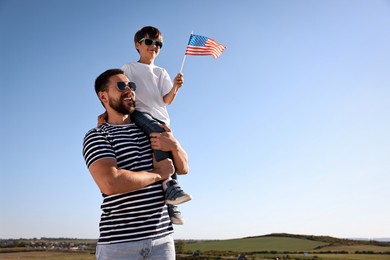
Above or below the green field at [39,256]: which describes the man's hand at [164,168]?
above

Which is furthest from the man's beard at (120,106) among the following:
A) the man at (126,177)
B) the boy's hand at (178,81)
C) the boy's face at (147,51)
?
the boy's face at (147,51)

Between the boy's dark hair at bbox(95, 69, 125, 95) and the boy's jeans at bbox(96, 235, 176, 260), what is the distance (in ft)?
4.81

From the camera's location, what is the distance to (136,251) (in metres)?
3.36

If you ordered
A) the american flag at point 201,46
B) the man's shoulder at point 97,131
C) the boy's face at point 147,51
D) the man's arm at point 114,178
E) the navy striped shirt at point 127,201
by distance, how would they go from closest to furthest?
the man's arm at point 114,178, the navy striped shirt at point 127,201, the man's shoulder at point 97,131, the boy's face at point 147,51, the american flag at point 201,46

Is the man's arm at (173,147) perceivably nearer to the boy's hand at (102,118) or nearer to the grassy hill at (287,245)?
the boy's hand at (102,118)

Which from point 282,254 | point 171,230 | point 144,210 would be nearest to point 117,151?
point 144,210

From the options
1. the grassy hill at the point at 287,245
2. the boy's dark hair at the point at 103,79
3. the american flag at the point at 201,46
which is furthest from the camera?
the grassy hill at the point at 287,245

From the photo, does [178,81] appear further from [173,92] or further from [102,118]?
[102,118]

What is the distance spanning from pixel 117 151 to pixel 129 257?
0.92 meters

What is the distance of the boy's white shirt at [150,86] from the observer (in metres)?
4.86

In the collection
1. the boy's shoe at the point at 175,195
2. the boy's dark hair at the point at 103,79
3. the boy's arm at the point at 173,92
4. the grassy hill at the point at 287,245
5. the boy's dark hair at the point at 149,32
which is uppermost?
the boy's dark hair at the point at 149,32

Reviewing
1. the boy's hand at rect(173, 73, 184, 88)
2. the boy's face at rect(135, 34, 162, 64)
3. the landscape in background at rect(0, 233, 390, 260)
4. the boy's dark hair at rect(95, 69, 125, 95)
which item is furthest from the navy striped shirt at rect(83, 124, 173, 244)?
the landscape in background at rect(0, 233, 390, 260)

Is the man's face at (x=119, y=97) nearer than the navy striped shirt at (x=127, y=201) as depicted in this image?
No

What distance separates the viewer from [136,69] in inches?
206
